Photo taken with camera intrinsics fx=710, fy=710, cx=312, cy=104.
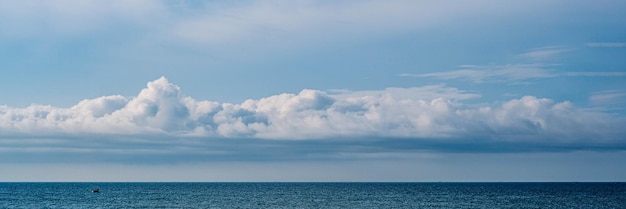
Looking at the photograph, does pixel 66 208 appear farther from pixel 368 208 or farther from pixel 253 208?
pixel 368 208

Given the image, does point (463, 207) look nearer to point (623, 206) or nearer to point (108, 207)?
point (623, 206)

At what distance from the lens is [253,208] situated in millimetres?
133125

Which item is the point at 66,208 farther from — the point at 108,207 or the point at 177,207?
the point at 177,207

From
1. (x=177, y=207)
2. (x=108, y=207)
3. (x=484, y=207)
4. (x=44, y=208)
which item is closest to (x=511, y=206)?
(x=484, y=207)

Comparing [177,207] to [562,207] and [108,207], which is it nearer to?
[108,207]

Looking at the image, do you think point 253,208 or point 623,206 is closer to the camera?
point 253,208

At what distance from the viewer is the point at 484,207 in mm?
137375

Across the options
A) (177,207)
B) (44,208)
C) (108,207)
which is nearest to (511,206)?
(177,207)

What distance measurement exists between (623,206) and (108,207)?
102 meters

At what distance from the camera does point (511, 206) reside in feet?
470

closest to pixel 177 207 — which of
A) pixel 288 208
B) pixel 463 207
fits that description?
pixel 288 208

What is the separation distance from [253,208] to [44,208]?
4074 centimetres

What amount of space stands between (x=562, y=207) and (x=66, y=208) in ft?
318

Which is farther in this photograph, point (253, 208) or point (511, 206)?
point (511, 206)
